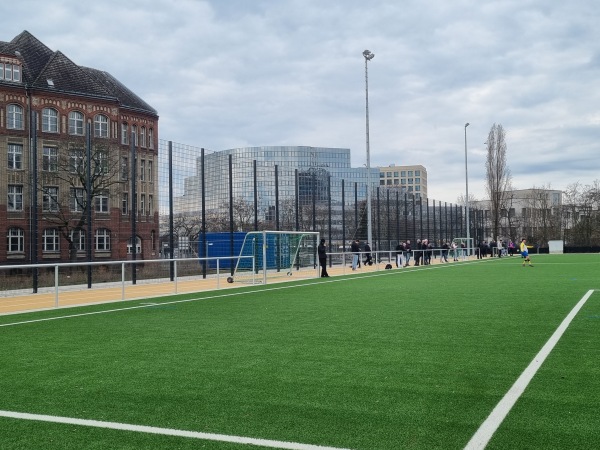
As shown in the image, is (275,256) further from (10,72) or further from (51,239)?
(10,72)

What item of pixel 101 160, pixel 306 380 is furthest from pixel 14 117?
pixel 306 380

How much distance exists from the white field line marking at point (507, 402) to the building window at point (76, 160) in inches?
1056

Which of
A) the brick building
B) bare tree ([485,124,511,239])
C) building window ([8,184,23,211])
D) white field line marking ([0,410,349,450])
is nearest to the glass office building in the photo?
the brick building

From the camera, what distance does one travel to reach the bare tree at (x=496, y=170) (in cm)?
6694

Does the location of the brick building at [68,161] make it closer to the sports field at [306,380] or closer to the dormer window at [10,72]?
the dormer window at [10,72]

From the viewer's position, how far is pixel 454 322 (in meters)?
9.87

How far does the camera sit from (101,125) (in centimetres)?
4628

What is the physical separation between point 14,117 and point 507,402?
43279mm

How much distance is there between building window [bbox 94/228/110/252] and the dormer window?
Result: 18201mm

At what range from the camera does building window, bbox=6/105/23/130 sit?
40531 mm

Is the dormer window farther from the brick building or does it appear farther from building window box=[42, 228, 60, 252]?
building window box=[42, 228, 60, 252]

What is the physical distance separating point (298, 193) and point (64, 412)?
2744 cm

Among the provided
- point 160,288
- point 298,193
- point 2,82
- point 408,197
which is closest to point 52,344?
point 160,288

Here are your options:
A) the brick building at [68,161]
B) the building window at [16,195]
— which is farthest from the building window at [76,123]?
the building window at [16,195]
